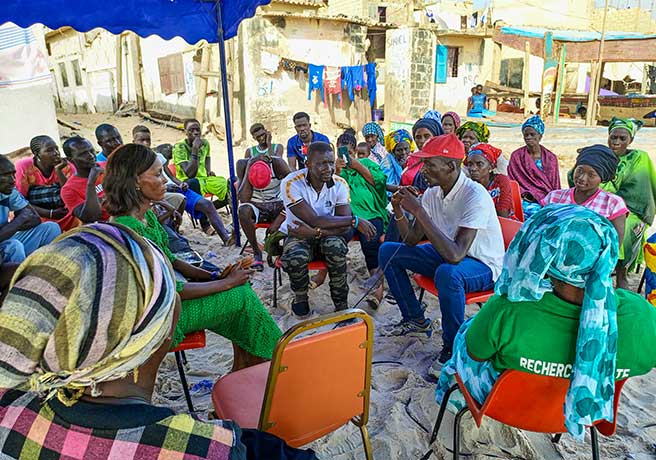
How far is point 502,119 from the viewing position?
17469 mm

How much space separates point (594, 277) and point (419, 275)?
1.80 m

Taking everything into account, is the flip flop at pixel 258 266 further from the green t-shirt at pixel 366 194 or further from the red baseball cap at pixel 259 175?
the green t-shirt at pixel 366 194

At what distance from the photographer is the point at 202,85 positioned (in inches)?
522

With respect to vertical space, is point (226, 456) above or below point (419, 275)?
above

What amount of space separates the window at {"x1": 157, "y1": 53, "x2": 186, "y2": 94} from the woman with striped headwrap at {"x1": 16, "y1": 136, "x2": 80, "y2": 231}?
10557 millimetres

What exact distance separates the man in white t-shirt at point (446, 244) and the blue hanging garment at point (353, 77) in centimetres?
1100

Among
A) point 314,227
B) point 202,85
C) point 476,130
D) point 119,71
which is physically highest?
point 119,71

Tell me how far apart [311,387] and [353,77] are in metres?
13.1

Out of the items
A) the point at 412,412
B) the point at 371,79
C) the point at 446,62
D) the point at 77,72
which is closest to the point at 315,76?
the point at 371,79

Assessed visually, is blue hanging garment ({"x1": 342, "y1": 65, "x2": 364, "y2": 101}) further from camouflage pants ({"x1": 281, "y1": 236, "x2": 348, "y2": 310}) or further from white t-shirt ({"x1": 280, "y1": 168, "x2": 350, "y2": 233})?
camouflage pants ({"x1": 281, "y1": 236, "x2": 348, "y2": 310})

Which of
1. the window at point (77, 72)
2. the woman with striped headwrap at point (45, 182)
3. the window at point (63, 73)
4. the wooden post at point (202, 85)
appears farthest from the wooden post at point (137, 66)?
the woman with striped headwrap at point (45, 182)

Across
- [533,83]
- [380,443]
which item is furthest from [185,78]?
[533,83]

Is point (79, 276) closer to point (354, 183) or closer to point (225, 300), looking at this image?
point (225, 300)

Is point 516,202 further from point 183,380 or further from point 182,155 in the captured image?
point 182,155
